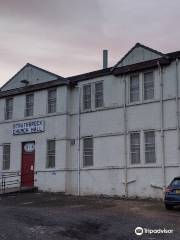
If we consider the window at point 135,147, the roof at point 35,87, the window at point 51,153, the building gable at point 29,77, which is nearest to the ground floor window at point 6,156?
the window at point 51,153

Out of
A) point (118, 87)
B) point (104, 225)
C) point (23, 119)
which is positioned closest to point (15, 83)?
point (23, 119)

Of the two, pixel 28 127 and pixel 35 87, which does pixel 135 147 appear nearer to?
pixel 28 127

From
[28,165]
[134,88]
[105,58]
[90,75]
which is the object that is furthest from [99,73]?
[28,165]

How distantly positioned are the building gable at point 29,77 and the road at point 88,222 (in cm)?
1152

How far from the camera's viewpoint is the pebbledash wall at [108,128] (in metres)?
21.1

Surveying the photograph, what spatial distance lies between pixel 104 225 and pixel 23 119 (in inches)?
632

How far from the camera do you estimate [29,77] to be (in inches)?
1110

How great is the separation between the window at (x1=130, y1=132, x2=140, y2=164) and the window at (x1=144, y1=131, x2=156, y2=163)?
549mm

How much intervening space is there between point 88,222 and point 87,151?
1136cm

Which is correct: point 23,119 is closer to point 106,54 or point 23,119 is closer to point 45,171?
point 45,171

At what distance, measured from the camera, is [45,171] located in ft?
84.1

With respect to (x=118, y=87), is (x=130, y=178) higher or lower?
lower

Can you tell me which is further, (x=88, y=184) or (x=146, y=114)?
(x=88, y=184)

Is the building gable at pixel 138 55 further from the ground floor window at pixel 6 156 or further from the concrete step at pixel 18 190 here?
the ground floor window at pixel 6 156
